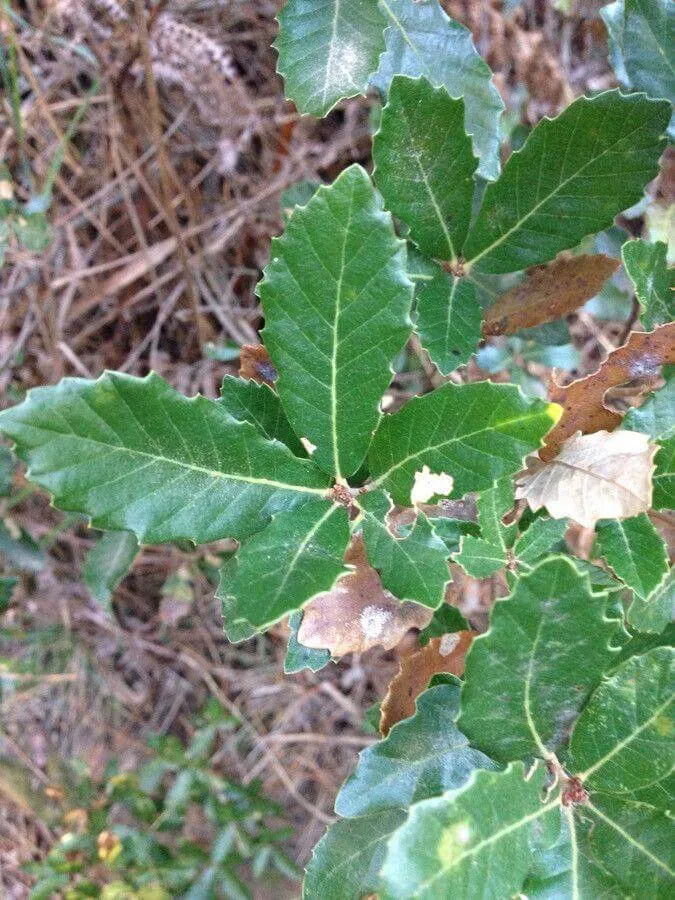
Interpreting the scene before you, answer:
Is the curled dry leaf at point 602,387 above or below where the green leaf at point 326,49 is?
below

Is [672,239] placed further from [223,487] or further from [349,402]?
[223,487]

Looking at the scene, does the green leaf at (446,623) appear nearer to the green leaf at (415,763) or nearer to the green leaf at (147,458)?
the green leaf at (415,763)

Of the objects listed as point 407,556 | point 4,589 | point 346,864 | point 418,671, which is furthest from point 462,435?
point 4,589

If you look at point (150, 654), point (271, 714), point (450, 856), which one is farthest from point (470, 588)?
point (450, 856)

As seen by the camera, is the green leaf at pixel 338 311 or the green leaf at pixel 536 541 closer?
the green leaf at pixel 338 311

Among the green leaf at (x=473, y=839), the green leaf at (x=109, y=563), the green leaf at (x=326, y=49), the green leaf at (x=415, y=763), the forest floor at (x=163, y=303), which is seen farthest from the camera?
the forest floor at (x=163, y=303)

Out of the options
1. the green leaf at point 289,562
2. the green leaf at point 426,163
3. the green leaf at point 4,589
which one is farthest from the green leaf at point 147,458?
the green leaf at point 4,589

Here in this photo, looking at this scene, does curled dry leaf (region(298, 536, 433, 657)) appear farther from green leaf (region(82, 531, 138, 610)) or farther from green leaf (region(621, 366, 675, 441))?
green leaf (region(82, 531, 138, 610))
